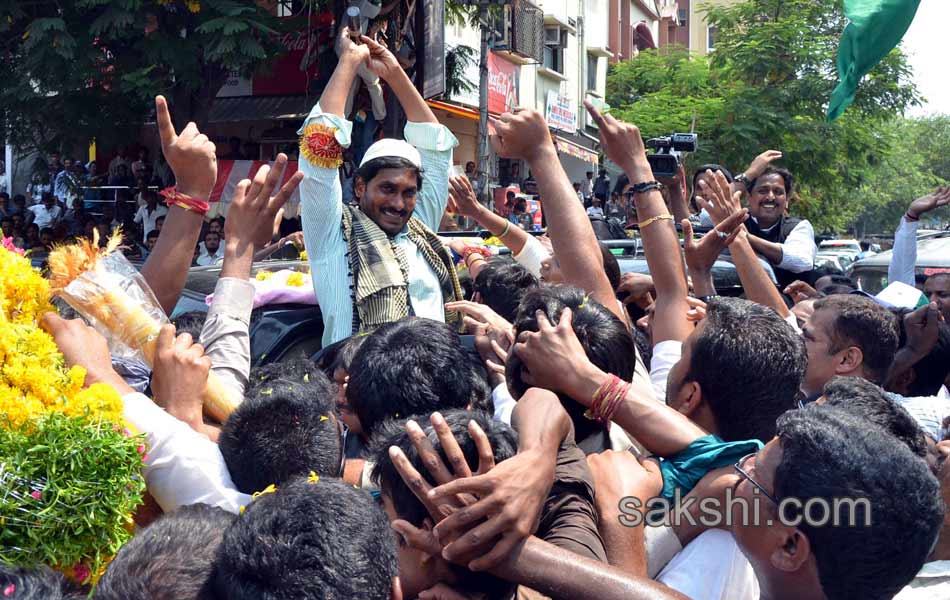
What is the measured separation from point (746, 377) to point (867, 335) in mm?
1301

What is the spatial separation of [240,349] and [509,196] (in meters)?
14.1

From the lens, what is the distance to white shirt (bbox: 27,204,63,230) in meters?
14.3

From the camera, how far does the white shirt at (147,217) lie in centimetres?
1311

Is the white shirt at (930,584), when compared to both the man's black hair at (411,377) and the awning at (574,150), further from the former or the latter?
the awning at (574,150)

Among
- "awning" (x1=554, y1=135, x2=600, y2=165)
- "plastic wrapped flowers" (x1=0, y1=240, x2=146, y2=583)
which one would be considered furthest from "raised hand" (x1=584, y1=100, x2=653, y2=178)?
"awning" (x1=554, y1=135, x2=600, y2=165)

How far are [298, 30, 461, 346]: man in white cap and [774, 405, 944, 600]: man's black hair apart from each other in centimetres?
218

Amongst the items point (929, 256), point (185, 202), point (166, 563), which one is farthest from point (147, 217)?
point (166, 563)

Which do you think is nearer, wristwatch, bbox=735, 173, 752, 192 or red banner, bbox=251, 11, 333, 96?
wristwatch, bbox=735, 173, 752, 192

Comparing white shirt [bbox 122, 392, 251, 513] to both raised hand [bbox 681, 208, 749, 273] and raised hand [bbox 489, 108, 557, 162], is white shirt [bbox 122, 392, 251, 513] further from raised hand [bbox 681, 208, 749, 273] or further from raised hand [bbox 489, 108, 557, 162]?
raised hand [bbox 681, 208, 749, 273]

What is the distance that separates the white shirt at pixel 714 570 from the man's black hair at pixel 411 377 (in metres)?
0.65

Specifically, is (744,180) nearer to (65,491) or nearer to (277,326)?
(277,326)

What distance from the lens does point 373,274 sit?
399 cm

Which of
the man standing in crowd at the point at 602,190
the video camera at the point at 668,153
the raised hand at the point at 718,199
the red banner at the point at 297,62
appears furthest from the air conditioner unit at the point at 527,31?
the raised hand at the point at 718,199

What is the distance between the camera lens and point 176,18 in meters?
12.0
